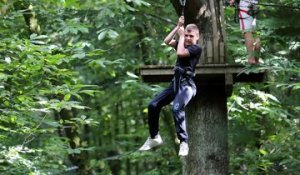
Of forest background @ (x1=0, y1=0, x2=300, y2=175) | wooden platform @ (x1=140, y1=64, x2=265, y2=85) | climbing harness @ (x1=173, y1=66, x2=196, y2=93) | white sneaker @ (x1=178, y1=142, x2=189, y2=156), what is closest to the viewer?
white sneaker @ (x1=178, y1=142, x2=189, y2=156)

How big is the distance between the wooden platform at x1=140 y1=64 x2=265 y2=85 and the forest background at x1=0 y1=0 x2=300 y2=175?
17 centimetres

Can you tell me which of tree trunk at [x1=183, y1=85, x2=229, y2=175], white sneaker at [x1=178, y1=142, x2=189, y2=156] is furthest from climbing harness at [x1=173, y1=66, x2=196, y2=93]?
tree trunk at [x1=183, y1=85, x2=229, y2=175]

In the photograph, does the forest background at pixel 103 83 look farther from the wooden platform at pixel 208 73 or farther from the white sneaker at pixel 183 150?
the white sneaker at pixel 183 150

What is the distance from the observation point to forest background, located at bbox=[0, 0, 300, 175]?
4.81 m

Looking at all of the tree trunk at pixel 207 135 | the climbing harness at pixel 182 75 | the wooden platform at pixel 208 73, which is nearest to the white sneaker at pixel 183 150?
Result: the climbing harness at pixel 182 75

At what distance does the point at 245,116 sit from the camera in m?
7.02

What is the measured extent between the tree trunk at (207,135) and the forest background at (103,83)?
67 cm

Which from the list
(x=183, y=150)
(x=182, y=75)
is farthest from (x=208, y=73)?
(x=183, y=150)

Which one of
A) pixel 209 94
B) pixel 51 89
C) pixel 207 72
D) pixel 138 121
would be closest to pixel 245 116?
pixel 209 94

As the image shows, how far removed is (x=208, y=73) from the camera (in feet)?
15.0

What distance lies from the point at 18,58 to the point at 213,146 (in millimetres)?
2211

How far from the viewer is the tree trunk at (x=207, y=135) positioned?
16.0 ft

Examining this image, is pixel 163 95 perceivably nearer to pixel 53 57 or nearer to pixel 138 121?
pixel 53 57

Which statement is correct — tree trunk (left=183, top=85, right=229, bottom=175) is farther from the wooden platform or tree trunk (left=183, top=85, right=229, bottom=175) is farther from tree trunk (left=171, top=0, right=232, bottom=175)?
the wooden platform
